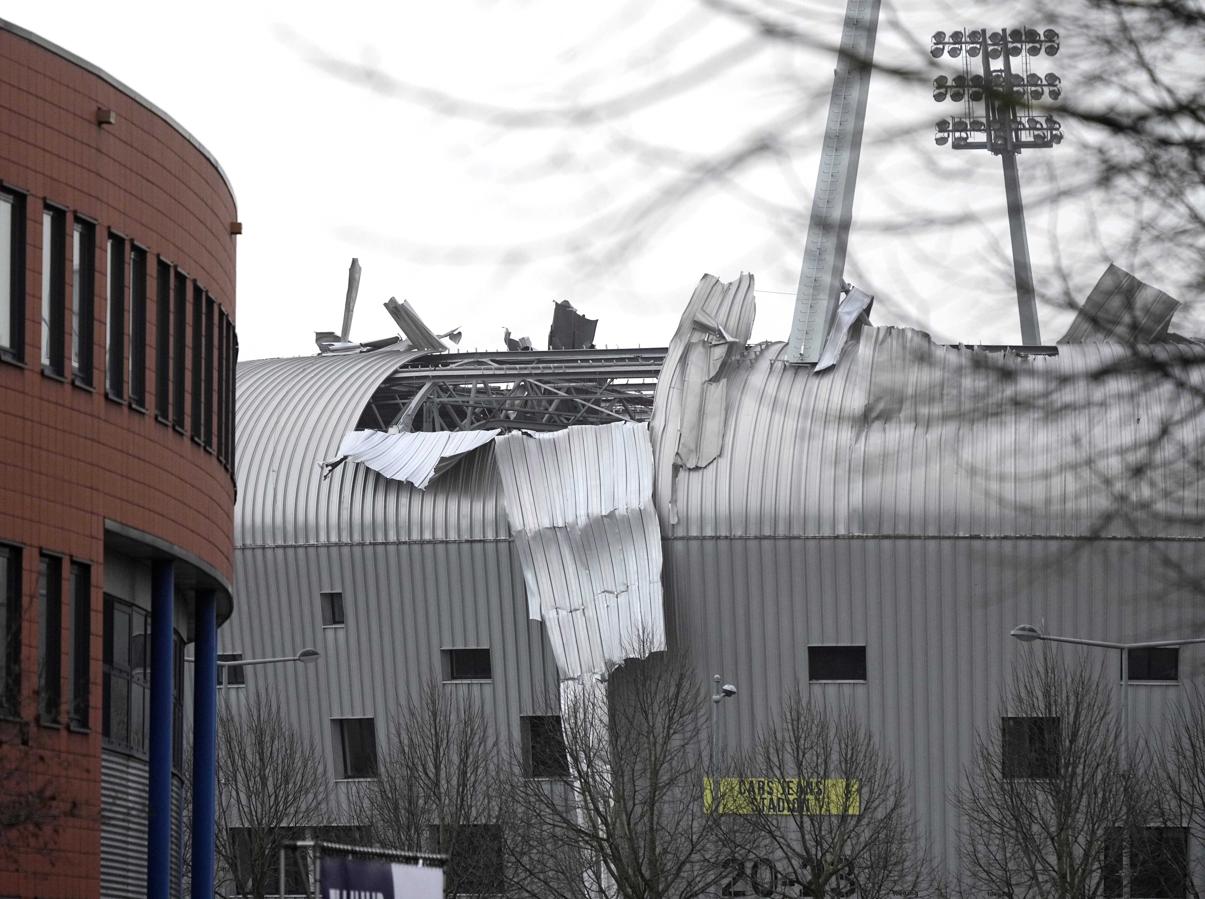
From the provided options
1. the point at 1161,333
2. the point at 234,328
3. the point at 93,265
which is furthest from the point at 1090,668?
the point at 1161,333

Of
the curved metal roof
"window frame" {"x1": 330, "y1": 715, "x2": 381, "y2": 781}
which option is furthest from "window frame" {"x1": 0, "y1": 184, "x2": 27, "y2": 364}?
"window frame" {"x1": 330, "y1": 715, "x2": 381, "y2": 781}

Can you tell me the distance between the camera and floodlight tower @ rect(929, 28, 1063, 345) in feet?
28.5

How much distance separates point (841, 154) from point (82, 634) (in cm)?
2193

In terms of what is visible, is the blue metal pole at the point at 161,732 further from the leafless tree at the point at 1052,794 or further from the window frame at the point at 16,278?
the leafless tree at the point at 1052,794

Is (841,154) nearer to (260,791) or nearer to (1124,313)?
(1124,313)

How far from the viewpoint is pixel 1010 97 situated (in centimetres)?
857

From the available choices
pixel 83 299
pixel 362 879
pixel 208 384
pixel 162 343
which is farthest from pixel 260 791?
pixel 362 879

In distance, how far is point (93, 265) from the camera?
29.8 meters

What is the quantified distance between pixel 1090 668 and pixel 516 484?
1597 centimetres

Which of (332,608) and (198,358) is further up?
(198,358)

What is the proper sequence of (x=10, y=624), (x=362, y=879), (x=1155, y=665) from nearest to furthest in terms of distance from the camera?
1. (x=362, y=879)
2. (x=10, y=624)
3. (x=1155, y=665)

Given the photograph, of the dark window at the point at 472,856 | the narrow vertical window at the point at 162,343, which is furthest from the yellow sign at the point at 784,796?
the narrow vertical window at the point at 162,343

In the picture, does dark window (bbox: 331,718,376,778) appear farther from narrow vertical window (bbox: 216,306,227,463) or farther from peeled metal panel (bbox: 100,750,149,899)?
peeled metal panel (bbox: 100,750,149,899)

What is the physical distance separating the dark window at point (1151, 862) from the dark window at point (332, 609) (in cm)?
2211
